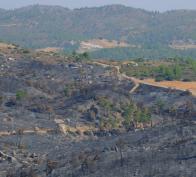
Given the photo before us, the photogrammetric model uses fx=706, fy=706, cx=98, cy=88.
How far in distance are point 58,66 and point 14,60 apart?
9539mm

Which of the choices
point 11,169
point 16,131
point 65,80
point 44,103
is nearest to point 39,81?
point 65,80

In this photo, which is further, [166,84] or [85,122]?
[166,84]

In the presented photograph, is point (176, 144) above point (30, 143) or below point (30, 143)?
above

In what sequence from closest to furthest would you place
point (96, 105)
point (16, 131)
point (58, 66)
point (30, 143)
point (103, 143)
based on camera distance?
point (103, 143) → point (30, 143) → point (16, 131) → point (96, 105) → point (58, 66)

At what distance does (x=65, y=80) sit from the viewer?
10819 cm

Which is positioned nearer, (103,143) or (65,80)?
(103,143)

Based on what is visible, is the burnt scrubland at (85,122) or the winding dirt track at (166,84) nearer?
the burnt scrubland at (85,122)

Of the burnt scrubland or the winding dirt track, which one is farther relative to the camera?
the winding dirt track

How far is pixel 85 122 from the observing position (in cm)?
8550

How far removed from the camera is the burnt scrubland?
51.6m

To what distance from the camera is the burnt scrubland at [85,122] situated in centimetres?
5162

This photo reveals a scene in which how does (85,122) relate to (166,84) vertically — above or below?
below

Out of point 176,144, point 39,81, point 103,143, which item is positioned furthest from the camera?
point 39,81

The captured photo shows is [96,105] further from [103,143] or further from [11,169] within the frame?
[11,169]
